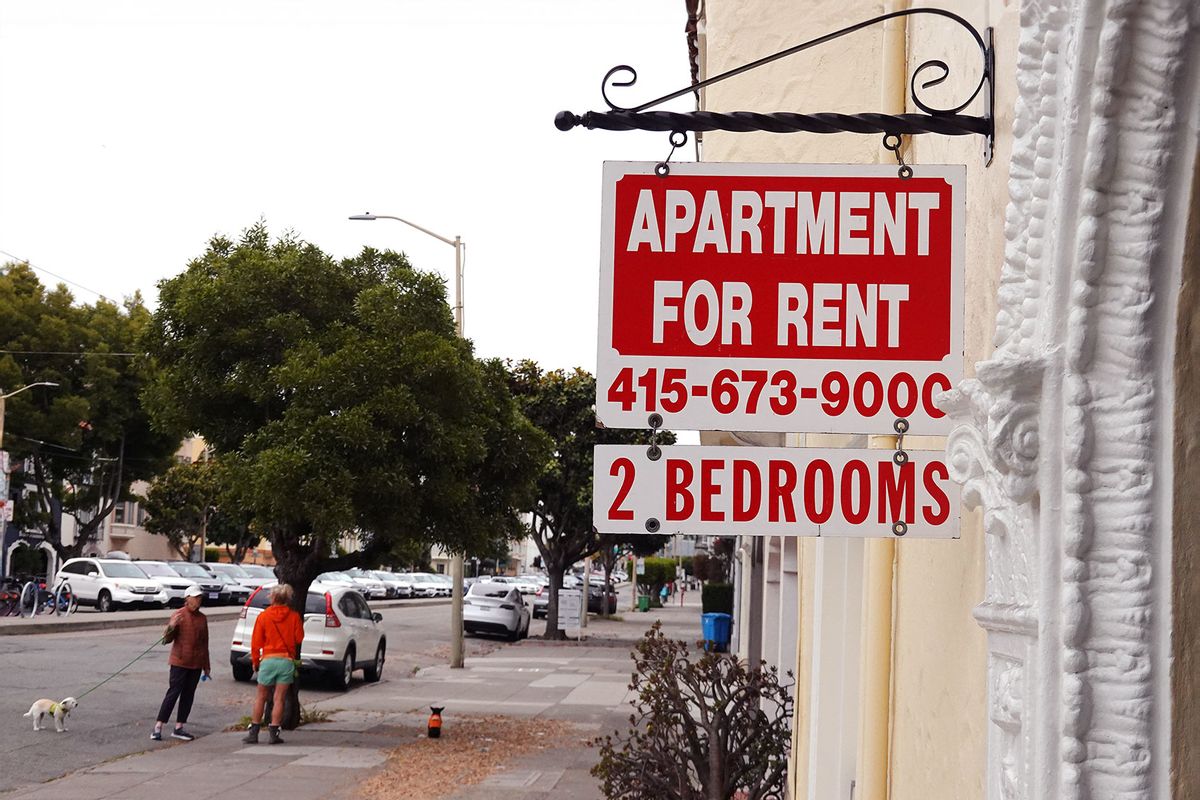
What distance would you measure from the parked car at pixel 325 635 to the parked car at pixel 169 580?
741 inches

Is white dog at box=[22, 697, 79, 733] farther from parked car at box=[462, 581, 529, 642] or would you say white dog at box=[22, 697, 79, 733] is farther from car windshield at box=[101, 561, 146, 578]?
car windshield at box=[101, 561, 146, 578]

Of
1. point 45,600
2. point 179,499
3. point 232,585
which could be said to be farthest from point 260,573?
point 45,600

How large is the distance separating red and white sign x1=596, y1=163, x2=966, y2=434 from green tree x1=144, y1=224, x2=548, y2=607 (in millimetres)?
11185

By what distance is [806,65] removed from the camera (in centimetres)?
723

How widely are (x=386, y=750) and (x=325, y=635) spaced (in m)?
6.91

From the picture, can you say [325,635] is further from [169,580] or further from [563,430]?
[169,580]

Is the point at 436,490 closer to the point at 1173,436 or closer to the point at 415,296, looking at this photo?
the point at 415,296

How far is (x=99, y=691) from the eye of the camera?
1875cm

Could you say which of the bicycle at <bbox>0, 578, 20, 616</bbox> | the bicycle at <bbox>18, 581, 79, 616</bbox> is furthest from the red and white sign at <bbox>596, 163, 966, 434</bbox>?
the bicycle at <bbox>0, 578, 20, 616</bbox>

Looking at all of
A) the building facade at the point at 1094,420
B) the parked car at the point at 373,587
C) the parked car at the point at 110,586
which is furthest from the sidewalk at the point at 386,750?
the parked car at the point at 373,587

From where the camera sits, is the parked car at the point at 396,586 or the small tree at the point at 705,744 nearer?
the small tree at the point at 705,744

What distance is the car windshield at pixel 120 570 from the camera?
38.7 meters

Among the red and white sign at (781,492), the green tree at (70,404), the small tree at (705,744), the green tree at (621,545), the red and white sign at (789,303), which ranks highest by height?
the green tree at (70,404)

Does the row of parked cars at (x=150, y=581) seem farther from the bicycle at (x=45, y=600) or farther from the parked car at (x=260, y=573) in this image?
the bicycle at (x=45, y=600)
